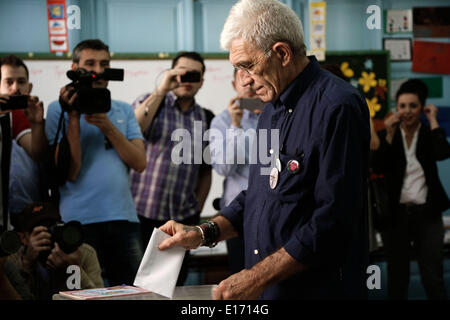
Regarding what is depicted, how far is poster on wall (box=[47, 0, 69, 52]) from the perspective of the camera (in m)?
2.31

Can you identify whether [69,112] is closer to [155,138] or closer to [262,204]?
[155,138]

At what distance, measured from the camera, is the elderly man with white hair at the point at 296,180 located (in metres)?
1.18

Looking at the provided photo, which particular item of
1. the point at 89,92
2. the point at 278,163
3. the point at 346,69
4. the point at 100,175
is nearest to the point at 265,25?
the point at 278,163

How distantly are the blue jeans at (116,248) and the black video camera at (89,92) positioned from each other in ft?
1.49

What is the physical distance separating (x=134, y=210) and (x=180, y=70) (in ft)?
2.11

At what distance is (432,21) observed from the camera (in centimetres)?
355

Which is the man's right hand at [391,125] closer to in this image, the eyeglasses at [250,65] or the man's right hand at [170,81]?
the man's right hand at [170,81]

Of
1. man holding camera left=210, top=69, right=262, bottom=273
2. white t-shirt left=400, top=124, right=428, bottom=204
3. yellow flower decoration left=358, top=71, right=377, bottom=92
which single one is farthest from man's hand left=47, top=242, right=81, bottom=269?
yellow flower decoration left=358, top=71, right=377, bottom=92

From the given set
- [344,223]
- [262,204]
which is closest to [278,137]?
[262,204]

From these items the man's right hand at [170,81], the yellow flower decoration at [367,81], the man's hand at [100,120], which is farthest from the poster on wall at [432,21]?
the man's hand at [100,120]

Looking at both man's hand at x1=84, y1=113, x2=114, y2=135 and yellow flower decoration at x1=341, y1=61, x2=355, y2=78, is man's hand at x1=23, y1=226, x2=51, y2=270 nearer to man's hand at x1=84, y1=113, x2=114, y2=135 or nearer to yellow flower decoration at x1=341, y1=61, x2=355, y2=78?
man's hand at x1=84, y1=113, x2=114, y2=135

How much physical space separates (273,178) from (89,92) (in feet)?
3.29

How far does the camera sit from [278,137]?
1.43 meters

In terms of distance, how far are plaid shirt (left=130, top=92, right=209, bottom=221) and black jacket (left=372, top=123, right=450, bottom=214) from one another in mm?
1252
